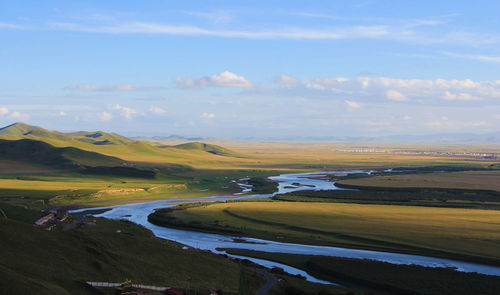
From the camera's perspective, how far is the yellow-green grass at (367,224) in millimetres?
72875

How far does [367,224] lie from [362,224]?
2.68ft

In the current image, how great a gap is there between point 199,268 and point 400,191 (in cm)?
9624

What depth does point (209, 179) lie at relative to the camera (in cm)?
18925

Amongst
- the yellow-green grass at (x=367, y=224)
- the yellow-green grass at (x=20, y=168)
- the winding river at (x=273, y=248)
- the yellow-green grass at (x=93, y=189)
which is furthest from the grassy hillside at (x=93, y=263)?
the yellow-green grass at (x=20, y=168)

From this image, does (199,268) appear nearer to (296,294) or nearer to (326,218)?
(296,294)

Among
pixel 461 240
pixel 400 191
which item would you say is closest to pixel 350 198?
pixel 400 191

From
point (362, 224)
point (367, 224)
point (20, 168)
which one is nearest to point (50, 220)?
point (362, 224)

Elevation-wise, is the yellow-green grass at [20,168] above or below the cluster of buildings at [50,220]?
above

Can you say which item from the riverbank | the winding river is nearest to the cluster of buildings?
the winding river

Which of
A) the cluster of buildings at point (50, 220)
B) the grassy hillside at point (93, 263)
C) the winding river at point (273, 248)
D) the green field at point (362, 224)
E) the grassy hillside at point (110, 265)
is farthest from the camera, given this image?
the green field at point (362, 224)

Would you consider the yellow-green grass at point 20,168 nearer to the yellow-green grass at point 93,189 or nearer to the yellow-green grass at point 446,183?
the yellow-green grass at point 93,189

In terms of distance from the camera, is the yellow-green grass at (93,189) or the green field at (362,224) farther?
the yellow-green grass at (93,189)

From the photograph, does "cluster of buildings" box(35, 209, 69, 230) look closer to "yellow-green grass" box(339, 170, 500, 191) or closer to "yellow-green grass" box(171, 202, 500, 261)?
"yellow-green grass" box(171, 202, 500, 261)

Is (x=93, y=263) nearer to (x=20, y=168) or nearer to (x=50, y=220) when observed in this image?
(x=50, y=220)
